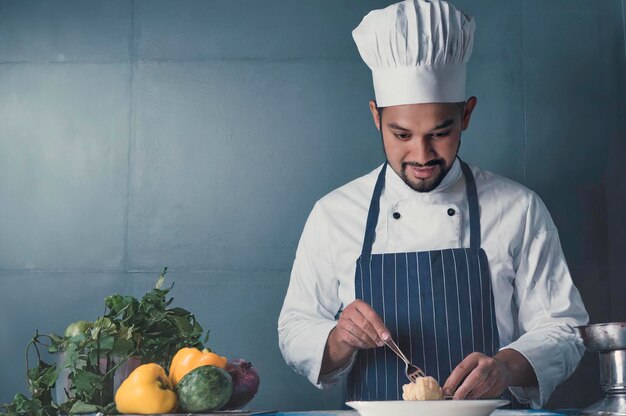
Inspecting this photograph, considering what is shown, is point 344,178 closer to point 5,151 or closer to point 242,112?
point 242,112

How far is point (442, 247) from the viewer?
2574 millimetres

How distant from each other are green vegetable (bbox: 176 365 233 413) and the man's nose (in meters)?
0.98

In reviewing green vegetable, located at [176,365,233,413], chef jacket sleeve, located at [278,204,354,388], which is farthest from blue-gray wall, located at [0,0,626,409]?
green vegetable, located at [176,365,233,413]

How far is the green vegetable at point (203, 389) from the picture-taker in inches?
Result: 68.3

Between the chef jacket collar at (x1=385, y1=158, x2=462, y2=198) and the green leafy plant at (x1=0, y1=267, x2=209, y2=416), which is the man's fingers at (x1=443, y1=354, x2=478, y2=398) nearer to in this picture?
the green leafy plant at (x1=0, y1=267, x2=209, y2=416)

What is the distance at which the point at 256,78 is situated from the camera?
3.37m

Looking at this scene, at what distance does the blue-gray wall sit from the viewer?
10.6ft

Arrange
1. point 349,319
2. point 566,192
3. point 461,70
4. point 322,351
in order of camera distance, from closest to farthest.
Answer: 1. point 349,319
2. point 322,351
3. point 461,70
4. point 566,192

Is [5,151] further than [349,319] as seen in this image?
Yes

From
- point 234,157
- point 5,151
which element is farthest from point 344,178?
point 5,151

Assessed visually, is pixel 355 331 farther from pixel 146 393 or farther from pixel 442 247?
pixel 146 393

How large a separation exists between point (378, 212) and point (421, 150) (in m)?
0.34

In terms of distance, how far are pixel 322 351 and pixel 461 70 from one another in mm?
947

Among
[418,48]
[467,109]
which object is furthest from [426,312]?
[418,48]
